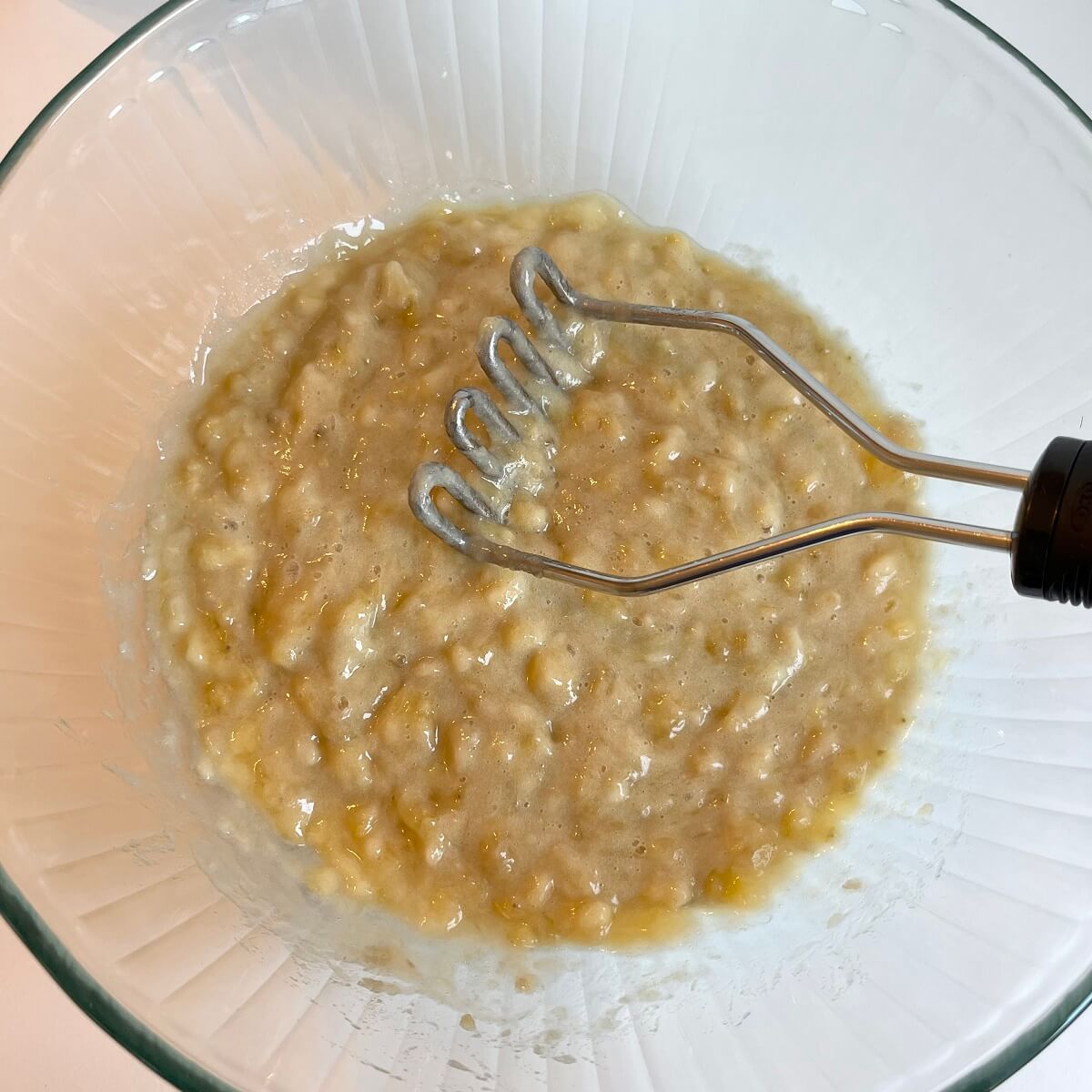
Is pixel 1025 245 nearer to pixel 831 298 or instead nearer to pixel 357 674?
pixel 831 298

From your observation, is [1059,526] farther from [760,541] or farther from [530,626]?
[530,626]

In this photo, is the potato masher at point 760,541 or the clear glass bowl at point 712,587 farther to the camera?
the clear glass bowl at point 712,587

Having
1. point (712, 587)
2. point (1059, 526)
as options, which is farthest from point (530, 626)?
point (1059, 526)

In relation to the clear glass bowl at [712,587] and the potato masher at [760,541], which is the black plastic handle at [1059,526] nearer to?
the potato masher at [760,541]

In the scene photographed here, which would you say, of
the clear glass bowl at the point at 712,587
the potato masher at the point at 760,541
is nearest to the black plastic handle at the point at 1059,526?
the potato masher at the point at 760,541

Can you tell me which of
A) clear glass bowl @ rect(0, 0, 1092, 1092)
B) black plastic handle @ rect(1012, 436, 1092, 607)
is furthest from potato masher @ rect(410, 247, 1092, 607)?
clear glass bowl @ rect(0, 0, 1092, 1092)

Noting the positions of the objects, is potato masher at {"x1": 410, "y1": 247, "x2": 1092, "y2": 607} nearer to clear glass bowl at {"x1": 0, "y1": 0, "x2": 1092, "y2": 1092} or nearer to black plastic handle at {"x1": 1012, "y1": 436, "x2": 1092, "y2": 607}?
black plastic handle at {"x1": 1012, "y1": 436, "x2": 1092, "y2": 607}
